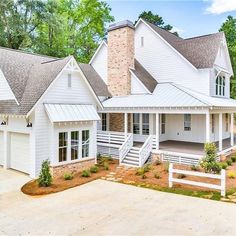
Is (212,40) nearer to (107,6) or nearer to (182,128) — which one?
(182,128)

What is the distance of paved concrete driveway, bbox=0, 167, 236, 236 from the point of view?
308 inches

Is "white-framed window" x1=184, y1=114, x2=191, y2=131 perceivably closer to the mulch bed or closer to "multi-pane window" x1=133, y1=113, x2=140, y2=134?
"multi-pane window" x1=133, y1=113, x2=140, y2=134

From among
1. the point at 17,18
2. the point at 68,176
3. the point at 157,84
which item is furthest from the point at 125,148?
the point at 17,18

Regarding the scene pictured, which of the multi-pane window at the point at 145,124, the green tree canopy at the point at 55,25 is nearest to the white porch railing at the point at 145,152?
the multi-pane window at the point at 145,124

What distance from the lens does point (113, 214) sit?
9.06m

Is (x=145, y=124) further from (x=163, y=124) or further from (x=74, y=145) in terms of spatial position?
(x=74, y=145)

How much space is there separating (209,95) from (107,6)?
2934 centimetres

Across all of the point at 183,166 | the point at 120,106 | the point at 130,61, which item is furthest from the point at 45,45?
the point at 183,166

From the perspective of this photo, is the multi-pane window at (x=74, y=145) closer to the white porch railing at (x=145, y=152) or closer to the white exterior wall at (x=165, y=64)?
the white porch railing at (x=145, y=152)

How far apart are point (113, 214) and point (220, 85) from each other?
18179mm

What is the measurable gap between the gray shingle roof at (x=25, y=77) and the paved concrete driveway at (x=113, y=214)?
488 centimetres

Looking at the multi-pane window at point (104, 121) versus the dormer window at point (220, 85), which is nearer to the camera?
the multi-pane window at point (104, 121)

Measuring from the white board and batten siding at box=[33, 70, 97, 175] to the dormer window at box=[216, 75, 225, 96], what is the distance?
42.6 feet

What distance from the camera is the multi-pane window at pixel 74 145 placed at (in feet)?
50.4
